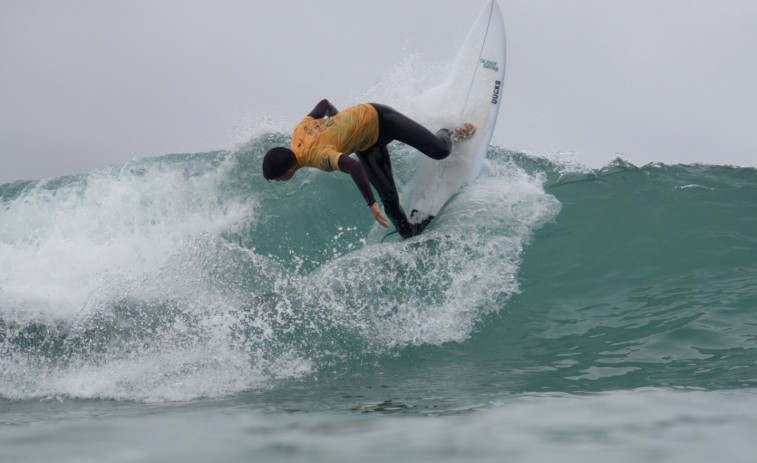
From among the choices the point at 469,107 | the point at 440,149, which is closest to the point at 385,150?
the point at 440,149

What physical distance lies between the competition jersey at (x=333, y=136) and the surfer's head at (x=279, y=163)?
0.14 metres

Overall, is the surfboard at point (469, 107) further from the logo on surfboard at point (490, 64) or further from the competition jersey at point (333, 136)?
the competition jersey at point (333, 136)

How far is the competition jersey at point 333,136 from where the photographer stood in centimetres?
520

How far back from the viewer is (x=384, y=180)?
5.98 meters

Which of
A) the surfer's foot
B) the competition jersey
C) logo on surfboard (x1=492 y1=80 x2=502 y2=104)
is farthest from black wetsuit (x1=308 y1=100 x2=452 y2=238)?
logo on surfboard (x1=492 y1=80 x2=502 y2=104)

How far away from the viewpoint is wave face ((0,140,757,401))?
3.88 meters

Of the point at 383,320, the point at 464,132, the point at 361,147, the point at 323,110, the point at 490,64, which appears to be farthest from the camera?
the point at 490,64

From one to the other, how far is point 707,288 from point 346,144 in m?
3.10

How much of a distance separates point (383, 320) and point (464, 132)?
2.79m

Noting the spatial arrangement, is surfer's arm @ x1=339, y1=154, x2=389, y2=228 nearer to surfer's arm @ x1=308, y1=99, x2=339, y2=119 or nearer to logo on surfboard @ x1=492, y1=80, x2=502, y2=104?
surfer's arm @ x1=308, y1=99, x2=339, y2=119

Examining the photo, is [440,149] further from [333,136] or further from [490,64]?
[490,64]

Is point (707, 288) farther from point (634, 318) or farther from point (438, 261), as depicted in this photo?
point (438, 261)

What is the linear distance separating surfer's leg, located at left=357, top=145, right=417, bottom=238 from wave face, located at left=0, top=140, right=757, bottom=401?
1.35ft

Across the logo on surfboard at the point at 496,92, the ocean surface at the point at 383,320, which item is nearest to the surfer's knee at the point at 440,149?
the ocean surface at the point at 383,320
